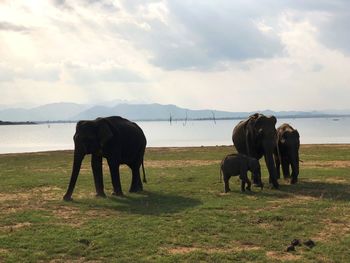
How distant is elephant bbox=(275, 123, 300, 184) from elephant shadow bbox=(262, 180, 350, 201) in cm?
73

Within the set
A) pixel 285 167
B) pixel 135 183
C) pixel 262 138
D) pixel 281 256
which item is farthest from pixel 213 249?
pixel 285 167

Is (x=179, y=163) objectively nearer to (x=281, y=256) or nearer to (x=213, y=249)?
(x=213, y=249)

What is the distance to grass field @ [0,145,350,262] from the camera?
975 cm

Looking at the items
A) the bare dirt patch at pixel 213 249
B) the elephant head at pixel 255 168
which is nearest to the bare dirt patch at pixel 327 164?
the elephant head at pixel 255 168

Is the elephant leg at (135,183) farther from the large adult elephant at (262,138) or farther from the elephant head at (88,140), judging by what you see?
the large adult elephant at (262,138)

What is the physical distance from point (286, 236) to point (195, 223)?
2.32 meters

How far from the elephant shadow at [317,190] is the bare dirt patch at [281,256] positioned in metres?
6.29

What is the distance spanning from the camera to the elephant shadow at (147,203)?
14094 mm

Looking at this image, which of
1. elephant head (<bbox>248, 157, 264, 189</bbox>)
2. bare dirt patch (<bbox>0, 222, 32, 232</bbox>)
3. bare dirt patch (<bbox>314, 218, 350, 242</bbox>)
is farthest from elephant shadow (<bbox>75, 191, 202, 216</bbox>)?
bare dirt patch (<bbox>314, 218, 350, 242</bbox>)

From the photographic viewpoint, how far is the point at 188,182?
20547mm

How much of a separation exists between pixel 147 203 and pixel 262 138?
5836 millimetres

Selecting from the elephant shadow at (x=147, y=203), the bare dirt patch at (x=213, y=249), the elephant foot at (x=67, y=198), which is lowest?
the bare dirt patch at (x=213, y=249)

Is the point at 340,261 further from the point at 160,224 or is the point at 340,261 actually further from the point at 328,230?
the point at 160,224

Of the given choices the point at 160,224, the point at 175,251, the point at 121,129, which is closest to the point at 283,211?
→ the point at 160,224
